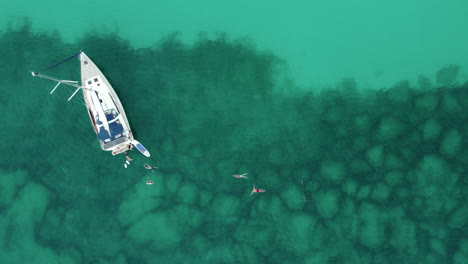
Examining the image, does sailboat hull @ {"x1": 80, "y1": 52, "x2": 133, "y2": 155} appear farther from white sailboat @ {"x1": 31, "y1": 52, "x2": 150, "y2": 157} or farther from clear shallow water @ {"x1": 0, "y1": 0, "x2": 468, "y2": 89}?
clear shallow water @ {"x1": 0, "y1": 0, "x2": 468, "y2": 89}

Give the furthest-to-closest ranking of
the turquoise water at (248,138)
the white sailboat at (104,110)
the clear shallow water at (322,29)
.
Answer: the clear shallow water at (322,29), the white sailboat at (104,110), the turquoise water at (248,138)

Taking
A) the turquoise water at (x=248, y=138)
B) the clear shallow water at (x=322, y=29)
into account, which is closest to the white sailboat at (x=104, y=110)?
the turquoise water at (x=248, y=138)

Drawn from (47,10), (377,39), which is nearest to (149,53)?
(47,10)

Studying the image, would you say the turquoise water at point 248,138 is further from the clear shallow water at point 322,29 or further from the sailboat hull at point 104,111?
the sailboat hull at point 104,111

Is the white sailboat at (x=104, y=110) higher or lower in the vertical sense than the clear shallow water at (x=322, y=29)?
lower

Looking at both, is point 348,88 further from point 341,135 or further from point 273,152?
point 273,152

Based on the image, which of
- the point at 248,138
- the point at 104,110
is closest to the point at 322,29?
the point at 248,138
